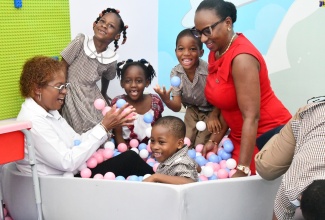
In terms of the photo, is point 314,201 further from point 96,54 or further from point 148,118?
point 96,54

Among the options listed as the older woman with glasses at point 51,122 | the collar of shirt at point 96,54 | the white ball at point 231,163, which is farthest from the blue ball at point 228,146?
the collar of shirt at point 96,54

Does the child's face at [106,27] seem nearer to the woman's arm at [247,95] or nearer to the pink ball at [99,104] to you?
the pink ball at [99,104]

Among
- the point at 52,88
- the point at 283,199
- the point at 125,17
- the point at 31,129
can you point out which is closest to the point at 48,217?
the point at 31,129

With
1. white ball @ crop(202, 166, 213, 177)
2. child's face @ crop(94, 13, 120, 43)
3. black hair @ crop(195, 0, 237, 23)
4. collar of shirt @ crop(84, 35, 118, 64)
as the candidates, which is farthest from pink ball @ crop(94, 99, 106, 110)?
black hair @ crop(195, 0, 237, 23)

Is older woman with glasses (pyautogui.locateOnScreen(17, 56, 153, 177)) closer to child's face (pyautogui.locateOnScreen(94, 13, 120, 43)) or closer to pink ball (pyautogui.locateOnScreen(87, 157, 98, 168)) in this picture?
pink ball (pyautogui.locateOnScreen(87, 157, 98, 168))

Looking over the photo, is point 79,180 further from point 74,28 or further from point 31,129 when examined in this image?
point 74,28

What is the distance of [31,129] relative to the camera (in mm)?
2852

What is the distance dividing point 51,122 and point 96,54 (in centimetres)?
93

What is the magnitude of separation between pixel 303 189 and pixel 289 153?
396 millimetres

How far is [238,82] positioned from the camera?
2938 millimetres

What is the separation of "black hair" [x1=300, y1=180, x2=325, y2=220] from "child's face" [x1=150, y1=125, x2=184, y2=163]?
113cm

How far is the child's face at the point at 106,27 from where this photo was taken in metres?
3.77

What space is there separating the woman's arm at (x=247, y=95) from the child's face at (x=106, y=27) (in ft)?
3.82

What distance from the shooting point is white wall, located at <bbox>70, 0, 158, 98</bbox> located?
13.4ft
